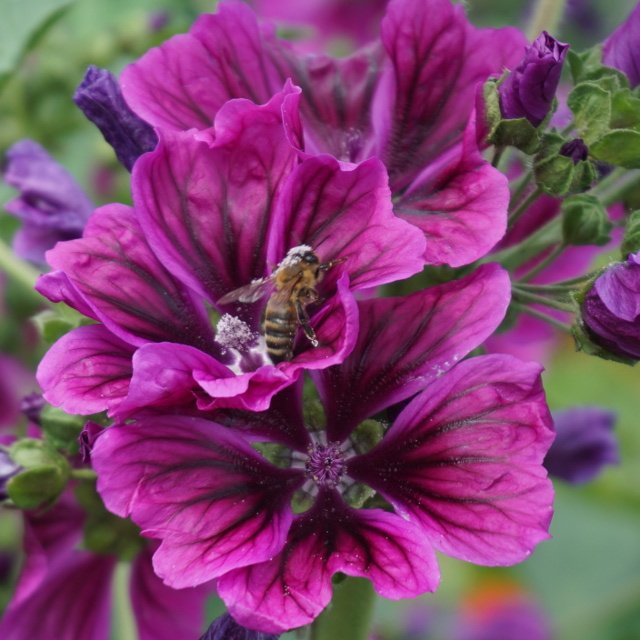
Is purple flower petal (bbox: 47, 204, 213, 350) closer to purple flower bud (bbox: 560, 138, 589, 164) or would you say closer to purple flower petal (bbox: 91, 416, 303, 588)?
purple flower petal (bbox: 91, 416, 303, 588)

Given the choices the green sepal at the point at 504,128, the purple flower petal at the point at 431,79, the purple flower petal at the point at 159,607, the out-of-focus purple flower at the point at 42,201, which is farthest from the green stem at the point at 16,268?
the green sepal at the point at 504,128

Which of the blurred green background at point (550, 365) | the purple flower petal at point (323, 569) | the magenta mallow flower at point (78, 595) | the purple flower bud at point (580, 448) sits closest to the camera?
the purple flower petal at point (323, 569)

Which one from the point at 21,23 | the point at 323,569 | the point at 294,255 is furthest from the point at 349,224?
the point at 21,23

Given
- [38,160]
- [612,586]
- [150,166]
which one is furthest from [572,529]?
[150,166]

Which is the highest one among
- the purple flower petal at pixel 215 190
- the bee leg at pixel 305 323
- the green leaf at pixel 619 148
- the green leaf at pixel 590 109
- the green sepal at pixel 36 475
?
the purple flower petal at pixel 215 190

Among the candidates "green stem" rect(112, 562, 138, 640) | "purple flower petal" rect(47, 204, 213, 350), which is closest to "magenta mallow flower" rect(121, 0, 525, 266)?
"purple flower petal" rect(47, 204, 213, 350)

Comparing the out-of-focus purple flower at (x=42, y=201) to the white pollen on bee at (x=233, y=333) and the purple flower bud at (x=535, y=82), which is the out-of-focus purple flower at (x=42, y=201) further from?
the purple flower bud at (x=535, y=82)
